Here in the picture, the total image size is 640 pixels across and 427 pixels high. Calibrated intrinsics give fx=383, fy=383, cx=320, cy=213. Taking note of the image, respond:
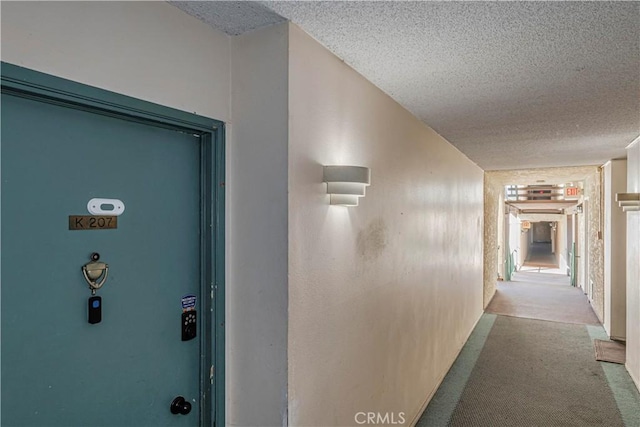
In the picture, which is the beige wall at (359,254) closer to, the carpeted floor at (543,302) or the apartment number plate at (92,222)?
the apartment number plate at (92,222)

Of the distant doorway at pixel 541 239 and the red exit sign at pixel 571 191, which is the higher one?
the red exit sign at pixel 571 191

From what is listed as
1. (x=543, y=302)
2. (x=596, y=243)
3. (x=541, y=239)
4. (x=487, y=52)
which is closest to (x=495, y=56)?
(x=487, y=52)

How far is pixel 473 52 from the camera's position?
1.69m

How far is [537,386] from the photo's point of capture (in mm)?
3637

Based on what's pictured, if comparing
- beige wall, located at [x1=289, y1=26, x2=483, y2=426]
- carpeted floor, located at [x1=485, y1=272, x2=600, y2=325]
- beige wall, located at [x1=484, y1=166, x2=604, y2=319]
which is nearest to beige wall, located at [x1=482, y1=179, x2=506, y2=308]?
beige wall, located at [x1=484, y1=166, x2=604, y2=319]

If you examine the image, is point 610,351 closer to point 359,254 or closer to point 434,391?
point 434,391

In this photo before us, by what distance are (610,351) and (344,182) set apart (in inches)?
185

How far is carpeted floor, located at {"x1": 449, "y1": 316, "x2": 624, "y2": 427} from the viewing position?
3.09 metres

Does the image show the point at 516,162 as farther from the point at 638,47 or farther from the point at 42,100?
the point at 42,100

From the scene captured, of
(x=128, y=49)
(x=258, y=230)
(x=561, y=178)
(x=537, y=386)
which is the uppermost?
(x=561, y=178)

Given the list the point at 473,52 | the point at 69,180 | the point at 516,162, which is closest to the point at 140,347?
the point at 69,180

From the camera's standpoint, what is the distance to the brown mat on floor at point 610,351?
4227mm

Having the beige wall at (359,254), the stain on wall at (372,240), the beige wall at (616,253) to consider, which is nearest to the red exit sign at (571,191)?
the beige wall at (616,253)

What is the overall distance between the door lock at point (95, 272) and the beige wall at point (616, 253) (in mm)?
5647
